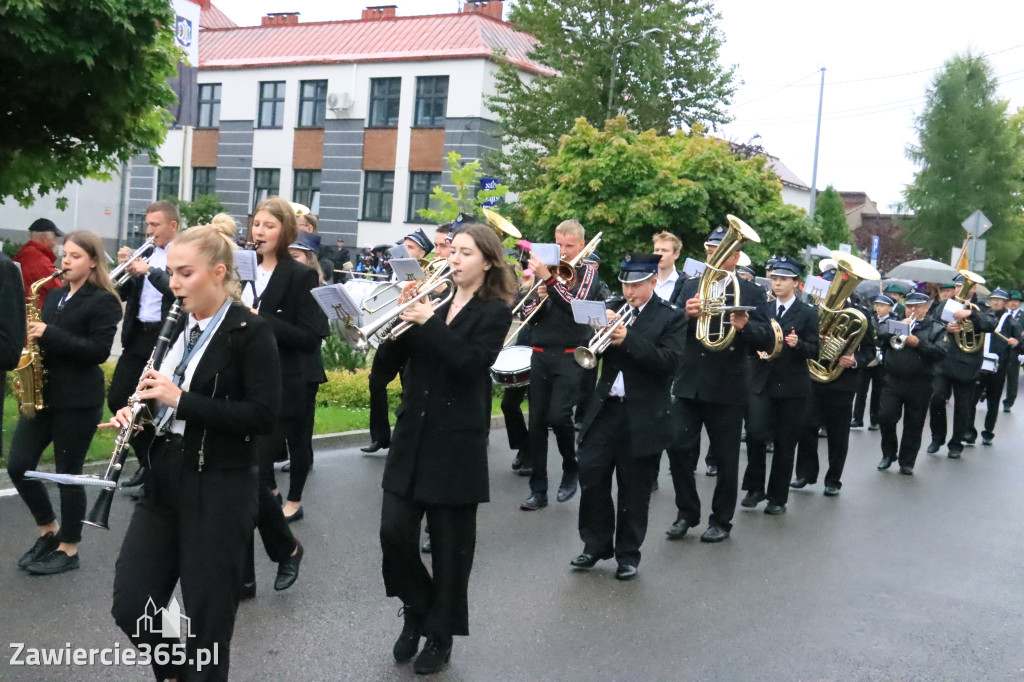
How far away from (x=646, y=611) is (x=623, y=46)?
2377 cm

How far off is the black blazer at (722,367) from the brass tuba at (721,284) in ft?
0.27

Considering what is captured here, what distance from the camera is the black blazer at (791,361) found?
31.4 ft

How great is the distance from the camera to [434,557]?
16.9ft

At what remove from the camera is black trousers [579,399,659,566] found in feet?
23.1

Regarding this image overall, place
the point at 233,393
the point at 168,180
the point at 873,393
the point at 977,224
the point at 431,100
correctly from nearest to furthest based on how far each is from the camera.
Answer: the point at 233,393
the point at 873,393
the point at 977,224
the point at 431,100
the point at 168,180

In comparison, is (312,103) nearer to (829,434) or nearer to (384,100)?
(384,100)

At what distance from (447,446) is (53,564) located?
265 centimetres

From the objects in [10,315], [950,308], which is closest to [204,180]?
[950,308]

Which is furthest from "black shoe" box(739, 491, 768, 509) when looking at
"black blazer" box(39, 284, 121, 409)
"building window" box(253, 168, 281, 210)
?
"building window" box(253, 168, 281, 210)

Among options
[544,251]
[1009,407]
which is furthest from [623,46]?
[544,251]

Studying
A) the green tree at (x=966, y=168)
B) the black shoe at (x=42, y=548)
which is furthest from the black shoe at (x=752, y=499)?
the green tree at (x=966, y=168)

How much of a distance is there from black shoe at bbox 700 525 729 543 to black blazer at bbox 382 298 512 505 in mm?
3611

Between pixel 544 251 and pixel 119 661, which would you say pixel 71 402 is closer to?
pixel 119 661

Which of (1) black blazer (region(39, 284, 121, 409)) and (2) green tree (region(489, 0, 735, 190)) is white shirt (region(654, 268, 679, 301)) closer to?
(1) black blazer (region(39, 284, 121, 409))
